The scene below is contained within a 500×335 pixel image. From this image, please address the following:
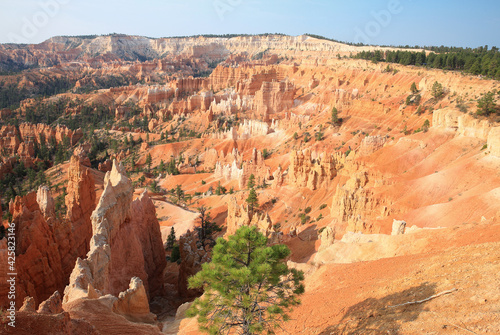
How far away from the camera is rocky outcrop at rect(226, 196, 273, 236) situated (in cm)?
2984

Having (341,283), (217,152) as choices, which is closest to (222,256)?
(341,283)

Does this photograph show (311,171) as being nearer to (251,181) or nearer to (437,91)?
(251,181)

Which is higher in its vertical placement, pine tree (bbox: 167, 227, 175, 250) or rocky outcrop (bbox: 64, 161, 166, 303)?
rocky outcrop (bbox: 64, 161, 166, 303)

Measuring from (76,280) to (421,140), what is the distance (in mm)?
37629

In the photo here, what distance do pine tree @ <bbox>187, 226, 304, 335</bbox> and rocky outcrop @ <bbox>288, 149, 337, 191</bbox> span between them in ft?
110

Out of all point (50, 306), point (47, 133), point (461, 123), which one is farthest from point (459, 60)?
point (47, 133)

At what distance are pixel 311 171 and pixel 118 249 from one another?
27.3m

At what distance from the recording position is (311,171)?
4222 cm

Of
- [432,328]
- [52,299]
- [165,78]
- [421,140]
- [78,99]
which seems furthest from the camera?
[165,78]

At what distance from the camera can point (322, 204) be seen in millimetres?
38781

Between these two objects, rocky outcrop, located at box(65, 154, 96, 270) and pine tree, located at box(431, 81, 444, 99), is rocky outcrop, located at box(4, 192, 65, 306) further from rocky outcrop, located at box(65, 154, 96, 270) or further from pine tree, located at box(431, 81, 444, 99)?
pine tree, located at box(431, 81, 444, 99)

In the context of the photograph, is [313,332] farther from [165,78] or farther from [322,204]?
[165,78]

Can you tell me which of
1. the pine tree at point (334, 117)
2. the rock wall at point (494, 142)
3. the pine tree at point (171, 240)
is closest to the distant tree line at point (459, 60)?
the pine tree at point (334, 117)

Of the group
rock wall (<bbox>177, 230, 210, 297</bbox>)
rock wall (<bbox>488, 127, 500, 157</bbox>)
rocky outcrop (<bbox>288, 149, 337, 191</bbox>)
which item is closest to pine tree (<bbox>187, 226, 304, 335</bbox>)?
rock wall (<bbox>177, 230, 210, 297</bbox>)
